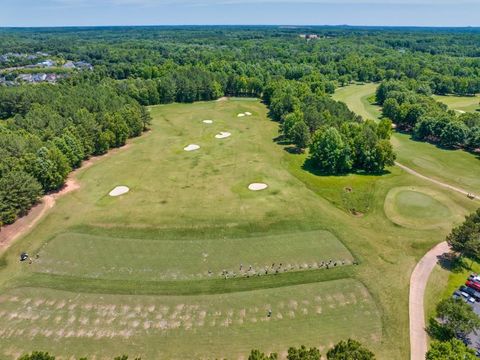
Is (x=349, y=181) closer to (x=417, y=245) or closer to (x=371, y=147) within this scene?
(x=371, y=147)

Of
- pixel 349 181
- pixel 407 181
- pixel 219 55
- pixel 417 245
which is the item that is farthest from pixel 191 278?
pixel 219 55

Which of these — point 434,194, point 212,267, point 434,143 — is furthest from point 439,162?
point 212,267

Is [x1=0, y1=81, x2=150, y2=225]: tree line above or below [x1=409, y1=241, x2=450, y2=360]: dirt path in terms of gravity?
above

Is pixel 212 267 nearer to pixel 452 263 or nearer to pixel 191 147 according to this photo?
pixel 452 263

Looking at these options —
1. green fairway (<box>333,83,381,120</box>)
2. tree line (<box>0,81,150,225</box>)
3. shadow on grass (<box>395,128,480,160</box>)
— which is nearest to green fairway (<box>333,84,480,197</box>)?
shadow on grass (<box>395,128,480,160</box>)

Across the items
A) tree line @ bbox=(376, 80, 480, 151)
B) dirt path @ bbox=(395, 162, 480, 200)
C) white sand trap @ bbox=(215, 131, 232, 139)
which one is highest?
tree line @ bbox=(376, 80, 480, 151)

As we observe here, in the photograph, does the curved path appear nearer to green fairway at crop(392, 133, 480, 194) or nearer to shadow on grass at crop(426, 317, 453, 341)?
shadow on grass at crop(426, 317, 453, 341)
